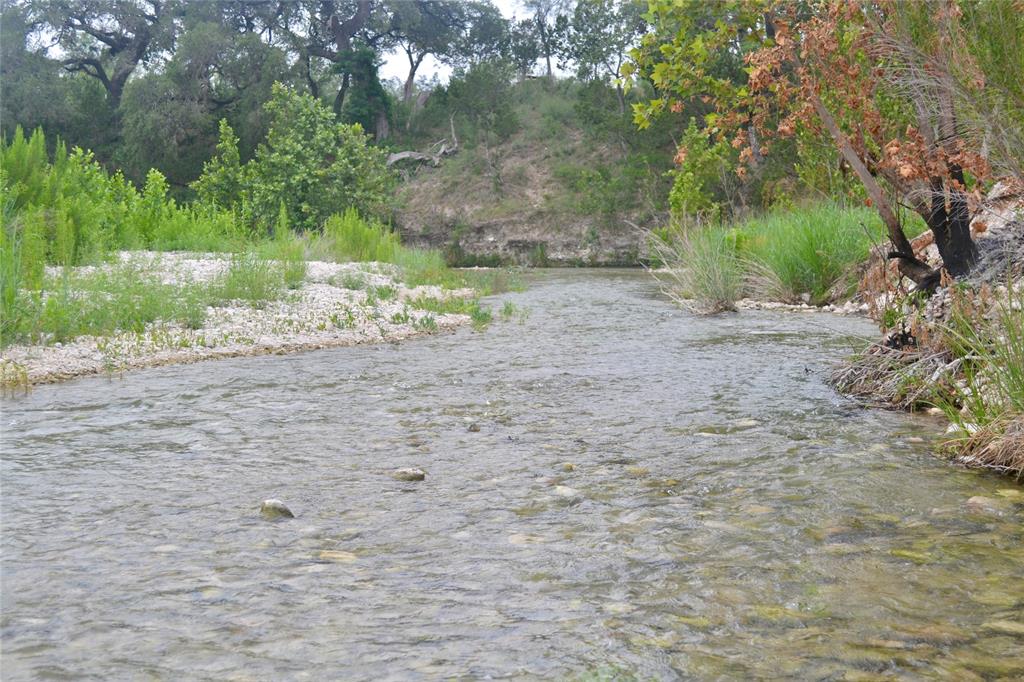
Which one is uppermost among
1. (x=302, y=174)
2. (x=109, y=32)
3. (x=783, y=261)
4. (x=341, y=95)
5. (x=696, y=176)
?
(x=109, y=32)

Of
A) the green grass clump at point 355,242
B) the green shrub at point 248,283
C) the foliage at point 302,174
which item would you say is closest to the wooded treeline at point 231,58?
the foliage at point 302,174

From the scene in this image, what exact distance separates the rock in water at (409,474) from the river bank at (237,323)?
11.5 ft

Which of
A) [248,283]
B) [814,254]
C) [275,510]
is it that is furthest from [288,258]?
[275,510]

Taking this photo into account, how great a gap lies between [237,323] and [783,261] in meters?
7.61

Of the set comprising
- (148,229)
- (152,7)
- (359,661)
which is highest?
(152,7)

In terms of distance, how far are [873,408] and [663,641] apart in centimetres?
354

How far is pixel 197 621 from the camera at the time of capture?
255 centimetres

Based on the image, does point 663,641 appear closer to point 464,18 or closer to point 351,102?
point 351,102

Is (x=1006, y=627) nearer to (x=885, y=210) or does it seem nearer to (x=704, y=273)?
(x=885, y=210)

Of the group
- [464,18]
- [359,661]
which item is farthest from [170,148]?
[359,661]

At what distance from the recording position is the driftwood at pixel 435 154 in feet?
125

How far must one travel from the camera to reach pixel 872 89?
5.91m

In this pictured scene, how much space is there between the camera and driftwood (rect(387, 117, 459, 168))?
3806 centimetres

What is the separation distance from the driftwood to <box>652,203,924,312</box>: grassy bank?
26046 mm
